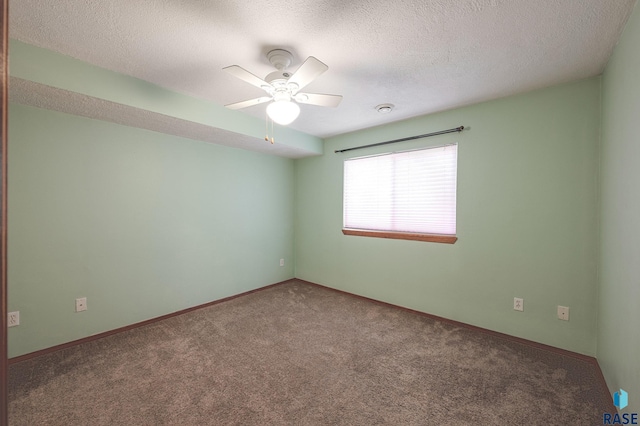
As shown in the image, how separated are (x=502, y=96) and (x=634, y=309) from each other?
2.01m

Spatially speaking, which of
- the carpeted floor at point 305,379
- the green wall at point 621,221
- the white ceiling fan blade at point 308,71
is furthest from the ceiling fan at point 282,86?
the carpeted floor at point 305,379

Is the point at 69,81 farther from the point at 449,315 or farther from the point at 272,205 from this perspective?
the point at 449,315

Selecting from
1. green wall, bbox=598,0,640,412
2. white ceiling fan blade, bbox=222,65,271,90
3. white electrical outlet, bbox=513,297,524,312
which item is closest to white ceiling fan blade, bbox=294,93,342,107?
white ceiling fan blade, bbox=222,65,271,90

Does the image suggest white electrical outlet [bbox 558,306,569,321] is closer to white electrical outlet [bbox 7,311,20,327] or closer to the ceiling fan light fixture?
the ceiling fan light fixture

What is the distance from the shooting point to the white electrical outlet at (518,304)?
2.42 metres

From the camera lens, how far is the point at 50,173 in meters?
2.26

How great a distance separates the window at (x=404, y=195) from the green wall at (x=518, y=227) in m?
0.12

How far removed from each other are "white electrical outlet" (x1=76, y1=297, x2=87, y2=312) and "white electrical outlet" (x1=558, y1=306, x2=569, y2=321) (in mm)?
4372

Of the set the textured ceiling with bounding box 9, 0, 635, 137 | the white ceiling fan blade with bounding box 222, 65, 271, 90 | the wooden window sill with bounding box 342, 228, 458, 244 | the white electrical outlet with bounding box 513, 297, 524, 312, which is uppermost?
the textured ceiling with bounding box 9, 0, 635, 137


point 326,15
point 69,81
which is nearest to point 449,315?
point 326,15

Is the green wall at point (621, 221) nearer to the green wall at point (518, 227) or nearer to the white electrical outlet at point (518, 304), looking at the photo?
the green wall at point (518, 227)

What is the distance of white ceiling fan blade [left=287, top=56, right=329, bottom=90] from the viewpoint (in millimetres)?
1448

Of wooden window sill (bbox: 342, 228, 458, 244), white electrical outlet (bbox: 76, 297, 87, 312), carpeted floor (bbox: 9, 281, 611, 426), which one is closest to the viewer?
carpeted floor (bbox: 9, 281, 611, 426)

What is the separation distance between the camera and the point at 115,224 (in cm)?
262
